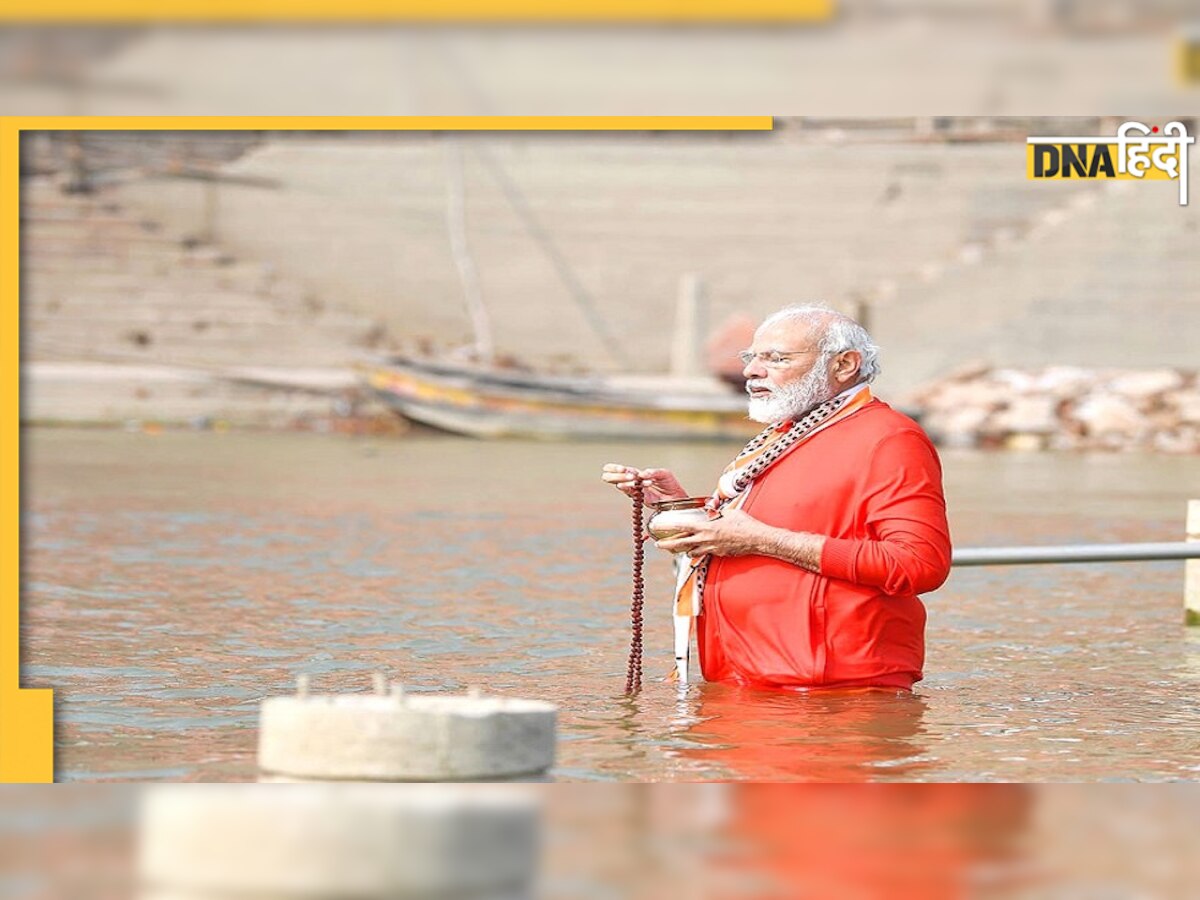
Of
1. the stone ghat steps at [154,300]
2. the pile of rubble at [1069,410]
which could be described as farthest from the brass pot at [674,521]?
the stone ghat steps at [154,300]

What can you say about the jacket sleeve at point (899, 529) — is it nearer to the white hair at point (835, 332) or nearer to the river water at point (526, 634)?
the white hair at point (835, 332)

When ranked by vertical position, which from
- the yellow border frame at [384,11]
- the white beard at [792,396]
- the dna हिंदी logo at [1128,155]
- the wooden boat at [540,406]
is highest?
the wooden boat at [540,406]

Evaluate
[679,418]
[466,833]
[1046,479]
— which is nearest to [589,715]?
[466,833]

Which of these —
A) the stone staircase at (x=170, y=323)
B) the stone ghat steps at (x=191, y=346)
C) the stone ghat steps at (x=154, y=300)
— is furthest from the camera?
the stone ghat steps at (x=154, y=300)

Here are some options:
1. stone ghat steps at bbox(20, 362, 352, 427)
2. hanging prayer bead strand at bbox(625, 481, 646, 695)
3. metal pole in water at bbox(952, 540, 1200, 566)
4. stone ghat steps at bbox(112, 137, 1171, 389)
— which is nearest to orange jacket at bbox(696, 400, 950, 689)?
hanging prayer bead strand at bbox(625, 481, 646, 695)

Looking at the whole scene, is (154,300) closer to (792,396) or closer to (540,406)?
(540,406)

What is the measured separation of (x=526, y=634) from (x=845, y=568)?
341 centimetres

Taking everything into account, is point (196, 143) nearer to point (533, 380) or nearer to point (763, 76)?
point (533, 380)

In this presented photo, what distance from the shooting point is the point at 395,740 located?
439cm

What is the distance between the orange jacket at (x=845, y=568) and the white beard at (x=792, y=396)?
0.10 m

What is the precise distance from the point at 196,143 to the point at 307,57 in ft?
111

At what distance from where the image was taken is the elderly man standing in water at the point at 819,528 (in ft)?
19.9

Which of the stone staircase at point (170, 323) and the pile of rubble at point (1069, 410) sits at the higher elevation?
the stone staircase at point (170, 323)

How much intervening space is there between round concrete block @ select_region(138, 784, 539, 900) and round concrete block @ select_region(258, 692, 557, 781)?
3.77 ft
